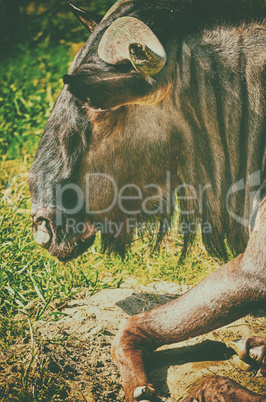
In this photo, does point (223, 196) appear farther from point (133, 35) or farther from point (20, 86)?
point (20, 86)

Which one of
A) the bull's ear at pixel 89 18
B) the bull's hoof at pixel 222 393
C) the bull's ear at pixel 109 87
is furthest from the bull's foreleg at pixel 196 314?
the bull's ear at pixel 89 18

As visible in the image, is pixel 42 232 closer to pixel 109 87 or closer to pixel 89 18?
pixel 109 87

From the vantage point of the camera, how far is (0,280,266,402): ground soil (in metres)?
2.46

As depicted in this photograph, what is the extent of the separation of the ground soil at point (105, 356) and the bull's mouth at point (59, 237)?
1.37 feet

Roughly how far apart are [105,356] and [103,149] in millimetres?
1251

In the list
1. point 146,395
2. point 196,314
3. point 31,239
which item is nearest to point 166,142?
point 196,314

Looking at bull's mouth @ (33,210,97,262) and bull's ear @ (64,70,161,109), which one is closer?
bull's ear @ (64,70,161,109)

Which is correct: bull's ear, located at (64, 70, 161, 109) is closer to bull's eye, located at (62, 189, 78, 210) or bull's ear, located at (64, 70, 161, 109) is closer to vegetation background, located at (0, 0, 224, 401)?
bull's eye, located at (62, 189, 78, 210)

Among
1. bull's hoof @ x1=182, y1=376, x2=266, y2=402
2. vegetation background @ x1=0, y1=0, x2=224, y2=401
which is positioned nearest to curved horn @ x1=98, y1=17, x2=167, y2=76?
vegetation background @ x1=0, y1=0, x2=224, y2=401

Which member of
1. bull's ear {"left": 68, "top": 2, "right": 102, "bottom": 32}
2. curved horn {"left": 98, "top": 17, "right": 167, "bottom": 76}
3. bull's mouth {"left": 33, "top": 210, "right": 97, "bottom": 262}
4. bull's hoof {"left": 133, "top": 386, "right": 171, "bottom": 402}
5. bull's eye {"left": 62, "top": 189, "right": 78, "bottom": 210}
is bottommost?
bull's hoof {"left": 133, "top": 386, "right": 171, "bottom": 402}

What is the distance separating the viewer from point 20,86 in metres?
7.50

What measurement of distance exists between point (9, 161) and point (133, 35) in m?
3.81

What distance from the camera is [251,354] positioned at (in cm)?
251

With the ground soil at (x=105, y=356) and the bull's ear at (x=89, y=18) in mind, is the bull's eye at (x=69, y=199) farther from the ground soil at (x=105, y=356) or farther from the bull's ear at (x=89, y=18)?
the bull's ear at (x=89, y=18)
